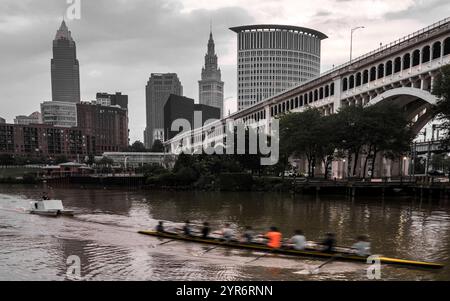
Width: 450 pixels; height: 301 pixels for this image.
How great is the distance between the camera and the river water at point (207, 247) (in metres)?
20.0

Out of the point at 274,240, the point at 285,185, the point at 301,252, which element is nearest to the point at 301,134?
the point at 285,185

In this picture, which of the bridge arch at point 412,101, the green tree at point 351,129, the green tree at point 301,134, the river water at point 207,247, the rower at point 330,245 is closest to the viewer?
the river water at point 207,247

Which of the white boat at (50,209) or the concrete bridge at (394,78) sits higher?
the concrete bridge at (394,78)

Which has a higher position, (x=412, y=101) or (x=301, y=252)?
(x=412, y=101)

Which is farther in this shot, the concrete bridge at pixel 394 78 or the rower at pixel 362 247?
the concrete bridge at pixel 394 78

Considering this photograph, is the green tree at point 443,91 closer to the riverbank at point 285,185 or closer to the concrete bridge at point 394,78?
the concrete bridge at point 394,78

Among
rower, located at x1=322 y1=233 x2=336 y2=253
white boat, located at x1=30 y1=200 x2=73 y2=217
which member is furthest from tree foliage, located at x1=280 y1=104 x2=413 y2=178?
rower, located at x1=322 y1=233 x2=336 y2=253

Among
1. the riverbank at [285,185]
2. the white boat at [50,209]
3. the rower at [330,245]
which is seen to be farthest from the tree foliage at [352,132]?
the rower at [330,245]

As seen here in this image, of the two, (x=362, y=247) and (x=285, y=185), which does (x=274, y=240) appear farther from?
(x=285, y=185)

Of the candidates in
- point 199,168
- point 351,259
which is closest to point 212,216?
point 351,259

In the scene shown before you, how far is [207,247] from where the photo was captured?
24703mm

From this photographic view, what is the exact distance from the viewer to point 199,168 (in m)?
82.4

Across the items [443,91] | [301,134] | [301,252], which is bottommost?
[301,252]
